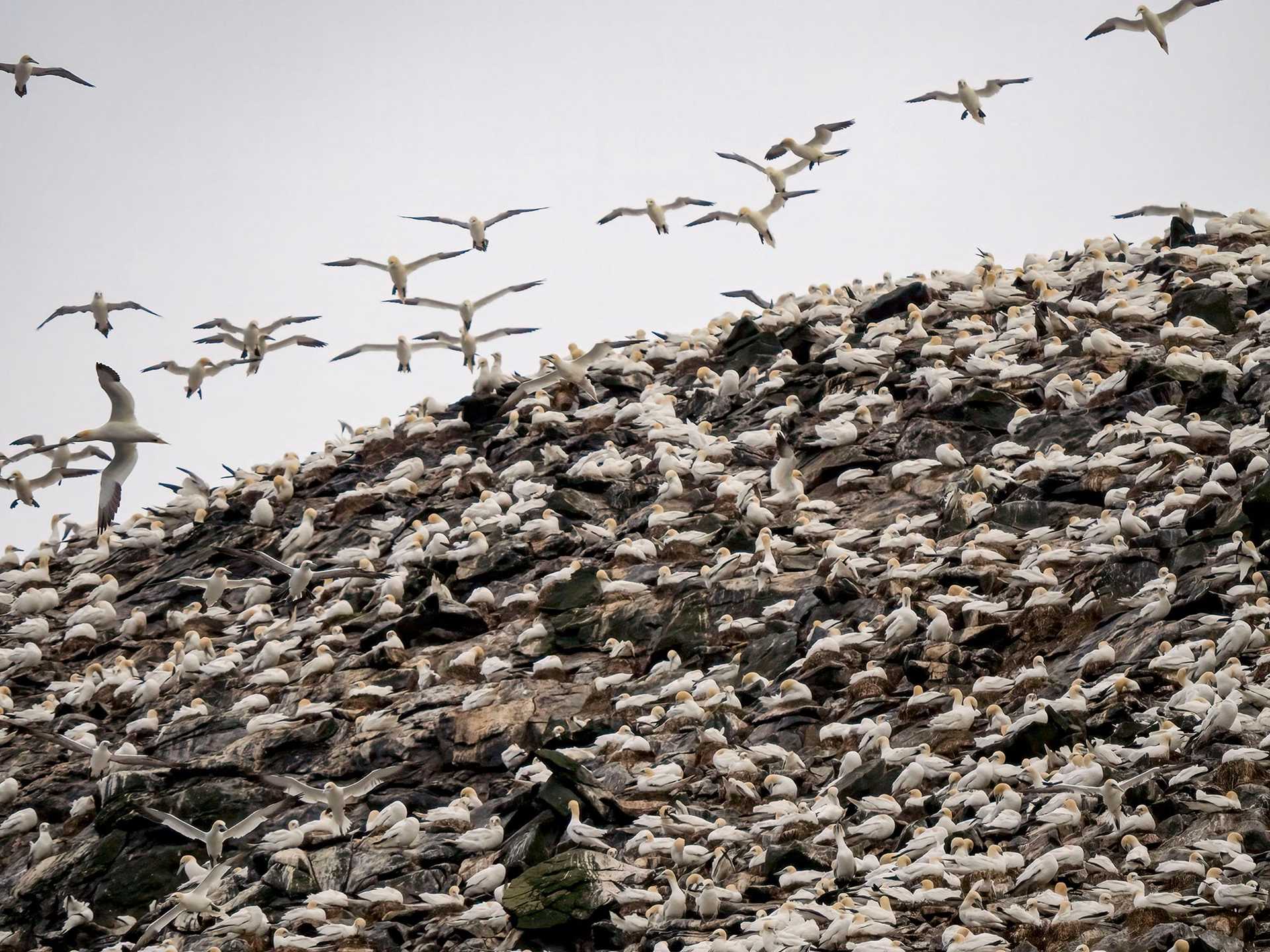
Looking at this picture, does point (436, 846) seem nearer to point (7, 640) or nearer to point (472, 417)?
point (7, 640)

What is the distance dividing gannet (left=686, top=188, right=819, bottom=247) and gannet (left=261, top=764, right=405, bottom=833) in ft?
52.0

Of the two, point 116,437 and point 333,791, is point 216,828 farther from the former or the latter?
point 116,437

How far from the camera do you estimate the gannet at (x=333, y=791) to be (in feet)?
64.5

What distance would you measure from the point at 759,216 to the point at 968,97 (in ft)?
16.9

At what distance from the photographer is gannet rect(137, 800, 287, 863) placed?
66.1ft

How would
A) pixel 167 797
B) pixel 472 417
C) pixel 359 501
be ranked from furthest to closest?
pixel 472 417
pixel 359 501
pixel 167 797

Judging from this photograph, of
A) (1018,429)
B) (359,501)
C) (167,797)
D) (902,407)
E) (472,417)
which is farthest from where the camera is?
(472,417)

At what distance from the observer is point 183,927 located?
1883 centimetres

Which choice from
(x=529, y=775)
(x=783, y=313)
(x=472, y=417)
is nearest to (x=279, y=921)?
(x=529, y=775)

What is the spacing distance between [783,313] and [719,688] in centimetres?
1552

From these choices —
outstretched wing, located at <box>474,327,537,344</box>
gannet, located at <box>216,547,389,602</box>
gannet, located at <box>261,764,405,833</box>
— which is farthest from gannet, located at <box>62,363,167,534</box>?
outstretched wing, located at <box>474,327,537,344</box>

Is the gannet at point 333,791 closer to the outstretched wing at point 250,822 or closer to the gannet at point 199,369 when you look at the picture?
the outstretched wing at point 250,822

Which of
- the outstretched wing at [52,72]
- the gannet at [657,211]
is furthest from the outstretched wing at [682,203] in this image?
the outstretched wing at [52,72]

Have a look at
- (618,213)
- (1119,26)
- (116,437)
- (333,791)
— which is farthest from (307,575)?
(1119,26)
